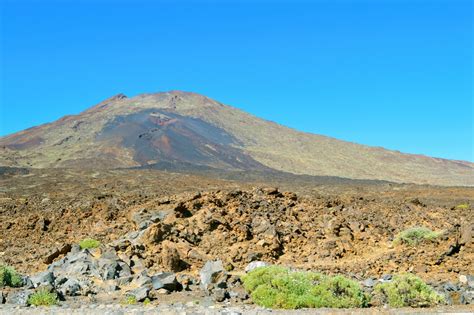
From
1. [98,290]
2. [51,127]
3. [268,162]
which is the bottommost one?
[98,290]

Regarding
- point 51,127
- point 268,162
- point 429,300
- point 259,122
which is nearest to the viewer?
point 429,300

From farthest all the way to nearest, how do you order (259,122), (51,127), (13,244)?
(259,122)
(51,127)
(13,244)

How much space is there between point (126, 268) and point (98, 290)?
4.49 feet

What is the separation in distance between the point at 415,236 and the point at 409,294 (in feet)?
18.2

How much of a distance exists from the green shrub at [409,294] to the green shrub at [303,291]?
0.48 meters

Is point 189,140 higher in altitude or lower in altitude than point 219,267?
higher

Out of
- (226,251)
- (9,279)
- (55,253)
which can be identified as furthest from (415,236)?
(9,279)

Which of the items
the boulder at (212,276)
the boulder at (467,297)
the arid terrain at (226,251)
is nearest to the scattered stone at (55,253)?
the arid terrain at (226,251)

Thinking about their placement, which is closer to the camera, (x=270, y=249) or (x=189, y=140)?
(x=270, y=249)

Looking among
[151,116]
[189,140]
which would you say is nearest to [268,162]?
[189,140]

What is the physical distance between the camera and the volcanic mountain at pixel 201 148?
79875 millimetres

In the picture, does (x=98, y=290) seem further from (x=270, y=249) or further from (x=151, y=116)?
(x=151, y=116)

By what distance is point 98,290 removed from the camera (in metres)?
11.1

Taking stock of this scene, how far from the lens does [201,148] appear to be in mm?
89375
